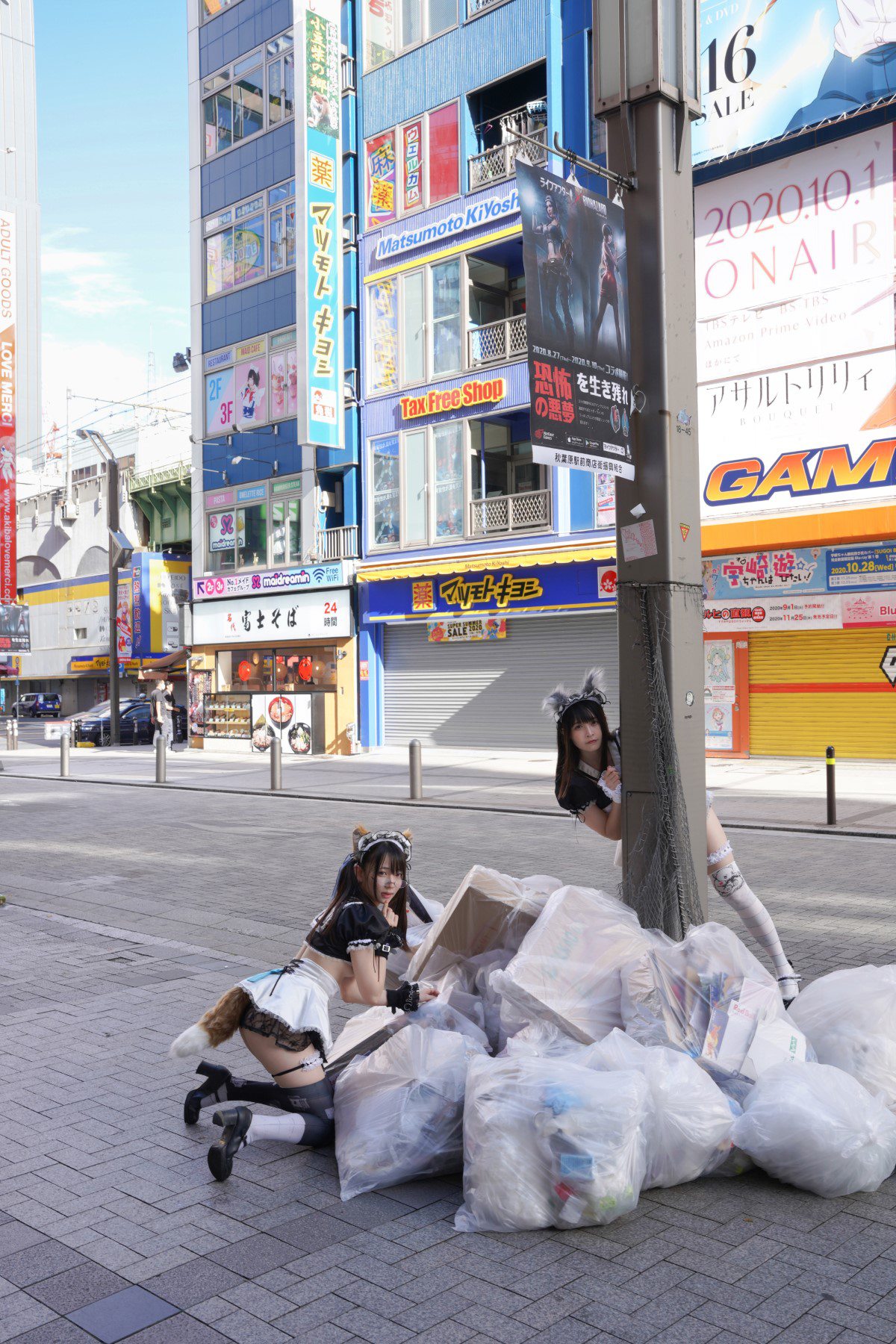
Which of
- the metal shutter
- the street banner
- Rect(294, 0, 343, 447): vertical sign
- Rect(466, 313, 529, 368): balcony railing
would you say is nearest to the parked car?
the metal shutter

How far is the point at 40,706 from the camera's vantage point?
5194 cm

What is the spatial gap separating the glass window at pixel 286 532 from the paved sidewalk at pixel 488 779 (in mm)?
5152

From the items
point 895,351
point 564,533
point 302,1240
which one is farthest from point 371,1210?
point 564,533

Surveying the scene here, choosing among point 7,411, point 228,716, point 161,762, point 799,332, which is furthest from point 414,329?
point 7,411

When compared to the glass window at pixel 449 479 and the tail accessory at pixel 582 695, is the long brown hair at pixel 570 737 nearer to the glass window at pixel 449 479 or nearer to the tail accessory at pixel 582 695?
the tail accessory at pixel 582 695

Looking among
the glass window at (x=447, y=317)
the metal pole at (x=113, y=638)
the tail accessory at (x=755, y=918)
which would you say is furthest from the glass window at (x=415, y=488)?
the tail accessory at (x=755, y=918)

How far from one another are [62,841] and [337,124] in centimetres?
1977

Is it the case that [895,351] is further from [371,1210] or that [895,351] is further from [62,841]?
[371,1210]

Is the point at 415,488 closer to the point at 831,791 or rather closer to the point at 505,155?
the point at 505,155

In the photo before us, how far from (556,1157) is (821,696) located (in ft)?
55.5

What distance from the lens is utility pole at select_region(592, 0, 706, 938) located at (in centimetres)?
502

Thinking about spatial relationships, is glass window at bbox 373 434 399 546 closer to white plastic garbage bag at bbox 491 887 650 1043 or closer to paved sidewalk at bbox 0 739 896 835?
paved sidewalk at bbox 0 739 896 835

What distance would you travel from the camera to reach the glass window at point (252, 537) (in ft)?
96.9

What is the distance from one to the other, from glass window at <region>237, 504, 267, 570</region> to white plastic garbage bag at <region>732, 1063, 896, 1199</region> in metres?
26.8
